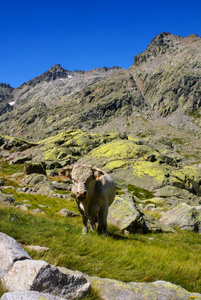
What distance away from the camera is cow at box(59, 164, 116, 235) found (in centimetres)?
983

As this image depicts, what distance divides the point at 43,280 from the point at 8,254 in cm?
126

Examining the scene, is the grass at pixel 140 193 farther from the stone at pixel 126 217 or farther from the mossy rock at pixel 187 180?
the stone at pixel 126 217

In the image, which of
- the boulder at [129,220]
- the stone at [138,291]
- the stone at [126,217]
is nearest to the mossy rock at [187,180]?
the boulder at [129,220]

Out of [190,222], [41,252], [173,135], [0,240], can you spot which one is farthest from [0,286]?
[173,135]

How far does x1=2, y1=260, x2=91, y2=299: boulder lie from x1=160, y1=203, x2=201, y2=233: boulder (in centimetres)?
1586

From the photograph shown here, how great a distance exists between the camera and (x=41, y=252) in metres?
5.88

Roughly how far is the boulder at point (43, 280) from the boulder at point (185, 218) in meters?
15.9

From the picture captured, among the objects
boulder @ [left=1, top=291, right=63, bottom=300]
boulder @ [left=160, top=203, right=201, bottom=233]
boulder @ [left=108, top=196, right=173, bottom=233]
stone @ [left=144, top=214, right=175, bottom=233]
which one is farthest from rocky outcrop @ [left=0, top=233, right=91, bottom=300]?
boulder @ [left=160, top=203, right=201, bottom=233]

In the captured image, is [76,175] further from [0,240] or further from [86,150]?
[86,150]

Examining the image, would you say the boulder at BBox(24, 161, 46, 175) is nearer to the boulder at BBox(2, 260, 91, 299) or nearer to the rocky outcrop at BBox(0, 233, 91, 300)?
the rocky outcrop at BBox(0, 233, 91, 300)

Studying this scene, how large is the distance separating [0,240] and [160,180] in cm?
5528

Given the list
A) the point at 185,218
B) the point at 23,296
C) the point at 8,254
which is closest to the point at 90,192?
the point at 8,254

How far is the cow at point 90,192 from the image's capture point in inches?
387

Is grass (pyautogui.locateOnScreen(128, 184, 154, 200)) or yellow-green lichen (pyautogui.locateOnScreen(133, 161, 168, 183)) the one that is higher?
yellow-green lichen (pyautogui.locateOnScreen(133, 161, 168, 183))
